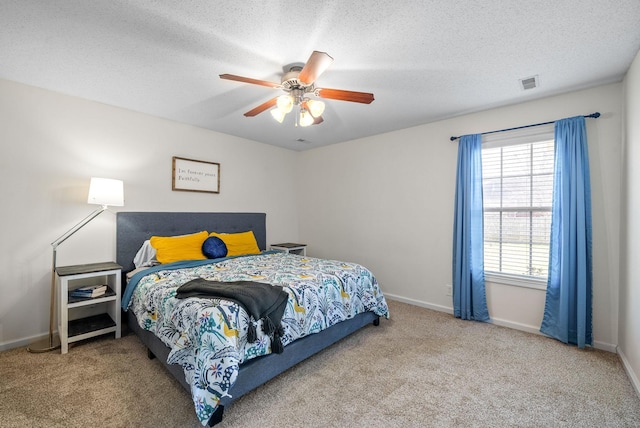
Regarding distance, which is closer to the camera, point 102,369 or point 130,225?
point 102,369

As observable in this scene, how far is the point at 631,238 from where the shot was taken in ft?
7.63

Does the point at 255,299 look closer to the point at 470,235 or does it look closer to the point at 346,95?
the point at 346,95

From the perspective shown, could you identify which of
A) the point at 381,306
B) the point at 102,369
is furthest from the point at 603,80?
the point at 102,369

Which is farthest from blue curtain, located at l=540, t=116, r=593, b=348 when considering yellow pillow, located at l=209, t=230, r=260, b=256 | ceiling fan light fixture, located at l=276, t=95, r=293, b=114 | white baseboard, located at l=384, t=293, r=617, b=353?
yellow pillow, located at l=209, t=230, r=260, b=256

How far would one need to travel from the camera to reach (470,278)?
3.39m

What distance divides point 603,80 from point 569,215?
49.3 inches

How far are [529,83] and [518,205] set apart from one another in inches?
49.2

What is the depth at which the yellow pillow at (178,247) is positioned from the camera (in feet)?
10.8

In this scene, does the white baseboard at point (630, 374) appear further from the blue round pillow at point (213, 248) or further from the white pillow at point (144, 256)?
the white pillow at point (144, 256)

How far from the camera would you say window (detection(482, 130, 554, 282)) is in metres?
3.03

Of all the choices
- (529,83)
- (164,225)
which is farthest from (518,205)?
(164,225)

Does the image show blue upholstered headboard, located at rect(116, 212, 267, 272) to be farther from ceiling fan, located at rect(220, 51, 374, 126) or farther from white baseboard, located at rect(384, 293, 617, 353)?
white baseboard, located at rect(384, 293, 617, 353)

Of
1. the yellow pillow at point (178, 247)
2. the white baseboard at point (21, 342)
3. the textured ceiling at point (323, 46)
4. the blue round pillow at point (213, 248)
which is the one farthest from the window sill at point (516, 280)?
the white baseboard at point (21, 342)

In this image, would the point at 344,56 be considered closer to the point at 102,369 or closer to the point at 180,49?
the point at 180,49
